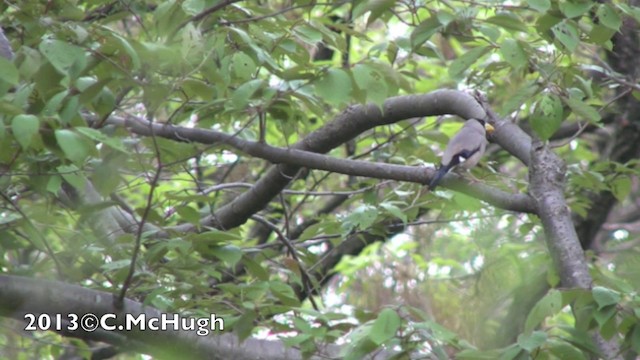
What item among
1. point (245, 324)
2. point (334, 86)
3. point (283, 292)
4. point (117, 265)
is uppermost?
point (334, 86)

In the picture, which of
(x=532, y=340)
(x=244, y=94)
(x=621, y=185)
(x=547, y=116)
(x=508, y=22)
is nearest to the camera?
(x=532, y=340)

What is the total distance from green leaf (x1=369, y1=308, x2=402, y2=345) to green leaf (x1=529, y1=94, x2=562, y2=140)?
104 centimetres

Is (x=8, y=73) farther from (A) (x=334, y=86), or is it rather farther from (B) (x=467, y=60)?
(B) (x=467, y=60)

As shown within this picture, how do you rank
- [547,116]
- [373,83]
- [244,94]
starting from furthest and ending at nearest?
[547,116] < [373,83] < [244,94]

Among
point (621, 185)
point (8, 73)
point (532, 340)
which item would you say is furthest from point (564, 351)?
point (8, 73)

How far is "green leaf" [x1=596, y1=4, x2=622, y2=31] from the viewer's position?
3.86m

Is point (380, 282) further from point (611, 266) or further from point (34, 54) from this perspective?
point (34, 54)

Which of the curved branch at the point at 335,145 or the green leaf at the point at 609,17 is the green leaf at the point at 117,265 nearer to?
the curved branch at the point at 335,145

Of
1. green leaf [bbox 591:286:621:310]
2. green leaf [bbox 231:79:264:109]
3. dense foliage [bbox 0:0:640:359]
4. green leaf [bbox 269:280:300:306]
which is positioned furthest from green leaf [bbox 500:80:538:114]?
green leaf [bbox 269:280:300:306]

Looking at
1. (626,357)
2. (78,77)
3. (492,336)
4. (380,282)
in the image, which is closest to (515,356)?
(626,357)

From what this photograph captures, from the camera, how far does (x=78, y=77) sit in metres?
3.49

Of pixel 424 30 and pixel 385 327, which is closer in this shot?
pixel 385 327

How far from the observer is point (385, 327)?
343cm

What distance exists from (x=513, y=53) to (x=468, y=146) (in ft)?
3.95
